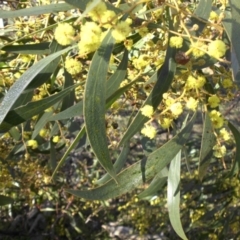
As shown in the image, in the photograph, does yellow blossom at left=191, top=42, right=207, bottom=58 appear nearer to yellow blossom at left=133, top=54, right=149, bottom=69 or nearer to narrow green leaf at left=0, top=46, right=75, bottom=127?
yellow blossom at left=133, top=54, right=149, bottom=69

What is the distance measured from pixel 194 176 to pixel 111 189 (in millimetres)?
2170

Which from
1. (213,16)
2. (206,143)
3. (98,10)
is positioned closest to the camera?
(98,10)

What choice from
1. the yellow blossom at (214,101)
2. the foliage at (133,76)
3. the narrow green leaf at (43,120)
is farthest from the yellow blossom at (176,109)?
the narrow green leaf at (43,120)

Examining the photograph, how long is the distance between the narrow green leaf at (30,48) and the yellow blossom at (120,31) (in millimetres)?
439

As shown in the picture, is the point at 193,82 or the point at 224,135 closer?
the point at 193,82

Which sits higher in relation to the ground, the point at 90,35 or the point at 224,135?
the point at 90,35

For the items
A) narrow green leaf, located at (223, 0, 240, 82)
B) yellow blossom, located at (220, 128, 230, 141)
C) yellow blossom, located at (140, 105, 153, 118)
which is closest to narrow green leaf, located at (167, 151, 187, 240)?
yellow blossom, located at (220, 128, 230, 141)

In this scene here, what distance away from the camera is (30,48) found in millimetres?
1243

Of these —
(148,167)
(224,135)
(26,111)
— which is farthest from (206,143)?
(26,111)

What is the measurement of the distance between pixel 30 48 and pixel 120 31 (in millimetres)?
470

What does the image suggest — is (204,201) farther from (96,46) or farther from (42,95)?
(96,46)

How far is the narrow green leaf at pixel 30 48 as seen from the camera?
1224mm

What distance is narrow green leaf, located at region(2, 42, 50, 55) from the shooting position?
4.01 ft

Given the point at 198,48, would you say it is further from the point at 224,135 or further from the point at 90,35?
the point at 224,135
